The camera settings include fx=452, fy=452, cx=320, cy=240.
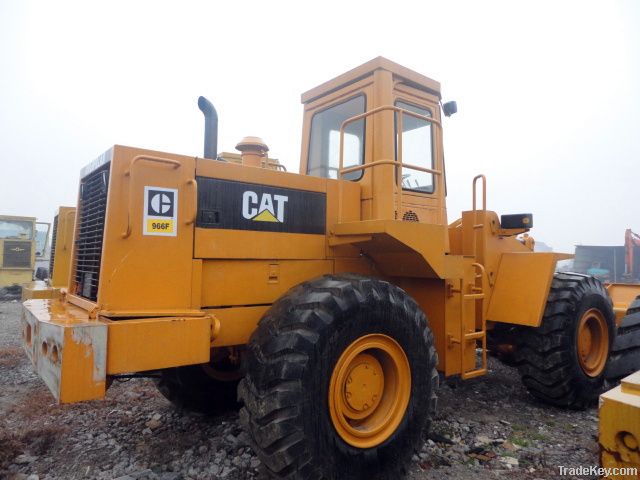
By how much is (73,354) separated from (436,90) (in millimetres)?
3814

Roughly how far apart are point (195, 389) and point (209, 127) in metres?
2.41

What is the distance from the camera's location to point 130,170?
110 inches

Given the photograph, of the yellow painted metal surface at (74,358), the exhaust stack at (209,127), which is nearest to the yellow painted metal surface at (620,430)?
the yellow painted metal surface at (74,358)

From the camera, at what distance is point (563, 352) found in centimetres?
463

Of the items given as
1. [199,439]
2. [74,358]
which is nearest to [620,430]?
[74,358]

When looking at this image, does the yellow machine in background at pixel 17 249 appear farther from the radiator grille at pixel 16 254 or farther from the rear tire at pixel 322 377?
Result: the rear tire at pixel 322 377

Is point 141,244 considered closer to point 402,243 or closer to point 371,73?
point 402,243

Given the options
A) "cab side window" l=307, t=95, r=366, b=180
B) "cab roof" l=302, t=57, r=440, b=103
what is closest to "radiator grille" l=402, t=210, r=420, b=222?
"cab side window" l=307, t=95, r=366, b=180

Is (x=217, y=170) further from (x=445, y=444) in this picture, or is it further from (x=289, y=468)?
(x=445, y=444)

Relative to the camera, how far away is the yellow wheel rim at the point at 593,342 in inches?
200

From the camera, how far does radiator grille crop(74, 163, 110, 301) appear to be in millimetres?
3027

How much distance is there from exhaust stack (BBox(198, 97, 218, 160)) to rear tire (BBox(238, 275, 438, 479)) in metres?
1.32

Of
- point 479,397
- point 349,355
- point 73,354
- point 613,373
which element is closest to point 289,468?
point 349,355

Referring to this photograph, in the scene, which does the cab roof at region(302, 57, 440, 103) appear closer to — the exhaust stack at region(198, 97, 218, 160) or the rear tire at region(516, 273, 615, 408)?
the exhaust stack at region(198, 97, 218, 160)
